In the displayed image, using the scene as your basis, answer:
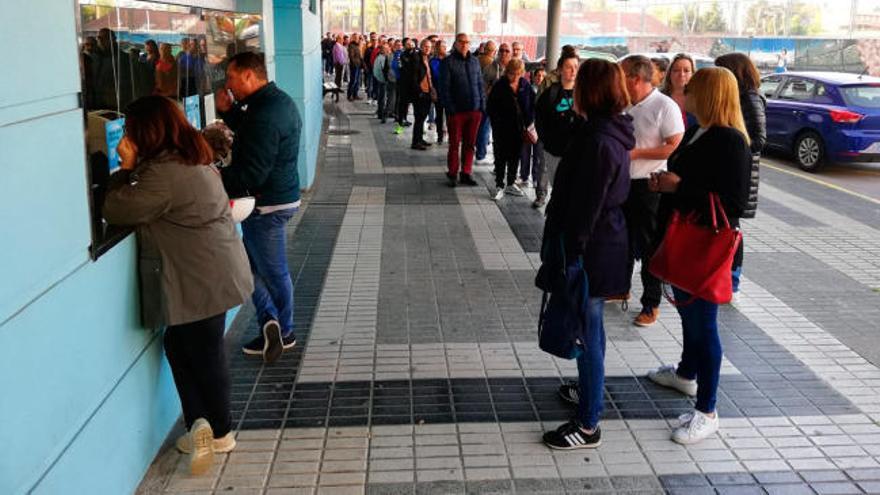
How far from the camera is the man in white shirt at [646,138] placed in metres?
5.09

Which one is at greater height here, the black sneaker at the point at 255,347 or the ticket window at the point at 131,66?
the ticket window at the point at 131,66

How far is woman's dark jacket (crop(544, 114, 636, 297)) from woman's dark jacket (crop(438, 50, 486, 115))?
6489 mm

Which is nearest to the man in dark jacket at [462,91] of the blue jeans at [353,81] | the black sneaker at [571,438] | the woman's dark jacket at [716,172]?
the woman's dark jacket at [716,172]

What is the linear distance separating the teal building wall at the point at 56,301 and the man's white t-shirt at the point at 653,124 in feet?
10.5

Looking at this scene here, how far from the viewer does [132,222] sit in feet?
10.5

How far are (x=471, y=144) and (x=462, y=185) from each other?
0.55 metres

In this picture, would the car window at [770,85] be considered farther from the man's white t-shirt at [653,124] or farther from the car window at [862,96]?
the man's white t-shirt at [653,124]

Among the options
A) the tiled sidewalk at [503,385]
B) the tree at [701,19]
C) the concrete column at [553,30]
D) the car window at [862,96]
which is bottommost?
the tiled sidewalk at [503,385]

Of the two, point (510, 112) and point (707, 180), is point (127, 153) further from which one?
point (510, 112)

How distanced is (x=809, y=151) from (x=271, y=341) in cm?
1078

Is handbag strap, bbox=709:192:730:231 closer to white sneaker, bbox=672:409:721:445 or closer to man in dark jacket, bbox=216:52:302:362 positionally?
white sneaker, bbox=672:409:721:445

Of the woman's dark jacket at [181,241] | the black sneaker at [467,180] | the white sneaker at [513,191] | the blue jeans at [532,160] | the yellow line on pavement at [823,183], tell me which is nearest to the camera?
the woman's dark jacket at [181,241]

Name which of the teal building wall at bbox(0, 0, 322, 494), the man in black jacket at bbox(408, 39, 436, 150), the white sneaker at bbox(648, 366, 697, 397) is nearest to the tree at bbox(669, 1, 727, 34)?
the man in black jacket at bbox(408, 39, 436, 150)

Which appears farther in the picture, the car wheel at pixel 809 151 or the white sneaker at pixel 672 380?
the car wheel at pixel 809 151
